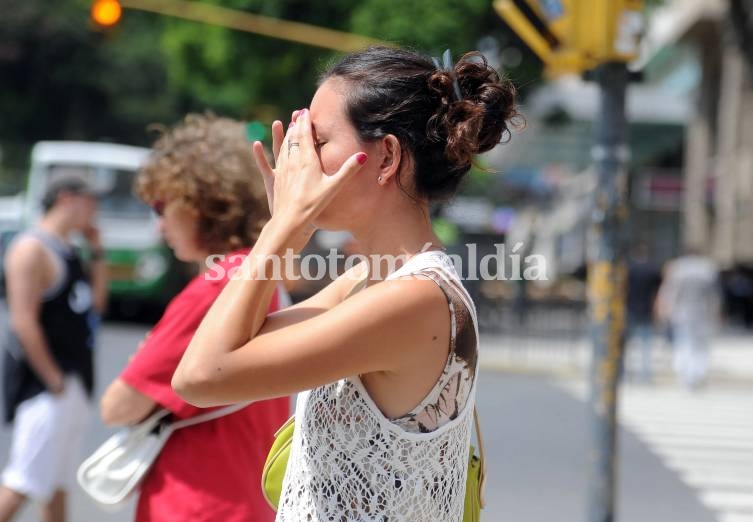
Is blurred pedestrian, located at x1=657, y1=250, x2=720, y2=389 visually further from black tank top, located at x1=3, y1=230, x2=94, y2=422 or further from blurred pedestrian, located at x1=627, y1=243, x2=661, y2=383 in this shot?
black tank top, located at x1=3, y1=230, x2=94, y2=422

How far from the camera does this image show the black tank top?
4.88 meters

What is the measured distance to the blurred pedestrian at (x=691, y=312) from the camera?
1412 cm

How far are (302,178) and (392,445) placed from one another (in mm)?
484

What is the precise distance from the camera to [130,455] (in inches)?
113

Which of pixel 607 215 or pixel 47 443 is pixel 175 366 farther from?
pixel 607 215

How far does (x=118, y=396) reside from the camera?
9.23 feet

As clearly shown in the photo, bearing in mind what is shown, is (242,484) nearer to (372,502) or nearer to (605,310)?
(372,502)

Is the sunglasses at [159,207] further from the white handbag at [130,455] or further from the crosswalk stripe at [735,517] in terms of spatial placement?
the crosswalk stripe at [735,517]

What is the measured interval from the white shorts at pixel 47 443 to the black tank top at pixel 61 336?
7cm

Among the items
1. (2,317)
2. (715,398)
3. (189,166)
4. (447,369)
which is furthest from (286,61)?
(447,369)

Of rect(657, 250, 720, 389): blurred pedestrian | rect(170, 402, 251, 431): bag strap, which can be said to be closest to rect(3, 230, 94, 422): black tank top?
rect(170, 402, 251, 431): bag strap

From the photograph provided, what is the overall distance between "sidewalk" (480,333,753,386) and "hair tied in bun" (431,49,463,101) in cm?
1376

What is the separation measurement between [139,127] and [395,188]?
38283 mm

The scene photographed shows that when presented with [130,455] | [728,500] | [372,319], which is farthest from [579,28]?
[728,500]
